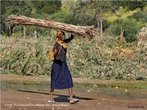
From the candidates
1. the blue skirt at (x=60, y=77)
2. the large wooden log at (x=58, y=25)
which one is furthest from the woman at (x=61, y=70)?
the large wooden log at (x=58, y=25)

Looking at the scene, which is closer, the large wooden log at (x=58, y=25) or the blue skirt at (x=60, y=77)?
the blue skirt at (x=60, y=77)

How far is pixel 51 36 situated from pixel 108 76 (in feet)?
11.3

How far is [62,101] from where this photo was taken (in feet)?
37.8

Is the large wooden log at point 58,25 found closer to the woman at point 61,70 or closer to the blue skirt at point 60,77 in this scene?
the woman at point 61,70

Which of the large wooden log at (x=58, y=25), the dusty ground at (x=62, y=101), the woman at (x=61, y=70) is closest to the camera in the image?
the dusty ground at (x=62, y=101)

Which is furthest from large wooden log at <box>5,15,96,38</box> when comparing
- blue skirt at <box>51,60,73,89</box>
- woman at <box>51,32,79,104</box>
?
blue skirt at <box>51,60,73,89</box>

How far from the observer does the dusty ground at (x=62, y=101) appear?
10.8 meters

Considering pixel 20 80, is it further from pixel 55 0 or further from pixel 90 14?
pixel 55 0

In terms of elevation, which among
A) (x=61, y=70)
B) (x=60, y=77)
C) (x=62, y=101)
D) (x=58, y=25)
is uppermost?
(x=58, y=25)

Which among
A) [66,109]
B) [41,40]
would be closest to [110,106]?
[66,109]

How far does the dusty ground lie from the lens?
10773 millimetres

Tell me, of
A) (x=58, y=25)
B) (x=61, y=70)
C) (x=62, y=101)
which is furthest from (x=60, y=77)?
(x=58, y=25)

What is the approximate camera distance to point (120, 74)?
56.7 feet

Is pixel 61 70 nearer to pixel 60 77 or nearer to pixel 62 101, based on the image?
pixel 60 77
